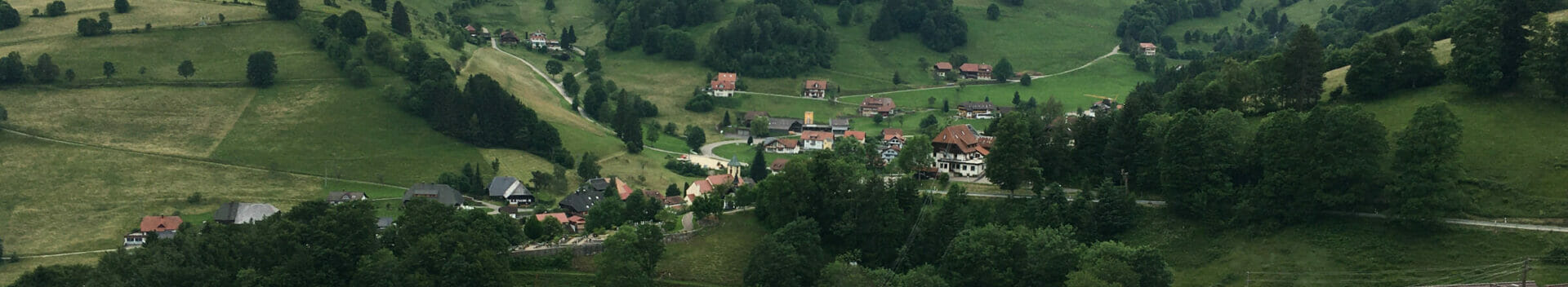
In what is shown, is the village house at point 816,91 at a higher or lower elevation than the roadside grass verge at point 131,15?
lower

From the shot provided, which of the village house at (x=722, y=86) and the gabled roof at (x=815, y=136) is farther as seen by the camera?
the village house at (x=722, y=86)

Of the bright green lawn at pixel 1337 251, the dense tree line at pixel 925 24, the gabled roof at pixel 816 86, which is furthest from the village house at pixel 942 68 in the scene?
the bright green lawn at pixel 1337 251

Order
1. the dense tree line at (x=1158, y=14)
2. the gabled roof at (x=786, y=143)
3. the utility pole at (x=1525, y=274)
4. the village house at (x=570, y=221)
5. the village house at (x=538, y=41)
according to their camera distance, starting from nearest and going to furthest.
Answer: the utility pole at (x=1525, y=274)
the village house at (x=570, y=221)
the gabled roof at (x=786, y=143)
the village house at (x=538, y=41)
the dense tree line at (x=1158, y=14)

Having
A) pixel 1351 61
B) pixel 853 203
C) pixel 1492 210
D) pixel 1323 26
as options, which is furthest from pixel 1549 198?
pixel 1323 26

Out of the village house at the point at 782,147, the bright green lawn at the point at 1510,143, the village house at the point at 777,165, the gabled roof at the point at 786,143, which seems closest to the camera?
the bright green lawn at the point at 1510,143

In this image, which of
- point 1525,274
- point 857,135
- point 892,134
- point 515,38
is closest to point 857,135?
point 857,135

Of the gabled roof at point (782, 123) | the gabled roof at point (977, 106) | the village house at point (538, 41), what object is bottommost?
the gabled roof at point (782, 123)

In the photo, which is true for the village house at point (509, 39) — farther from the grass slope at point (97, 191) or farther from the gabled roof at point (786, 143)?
the grass slope at point (97, 191)
